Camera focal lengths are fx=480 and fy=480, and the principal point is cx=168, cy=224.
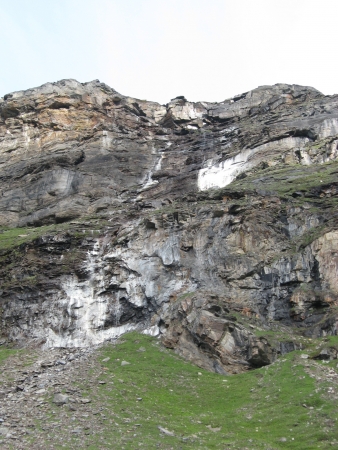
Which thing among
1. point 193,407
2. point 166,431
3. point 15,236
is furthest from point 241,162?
point 166,431

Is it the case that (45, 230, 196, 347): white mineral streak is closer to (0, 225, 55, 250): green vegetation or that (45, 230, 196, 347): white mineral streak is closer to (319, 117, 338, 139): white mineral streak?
(0, 225, 55, 250): green vegetation

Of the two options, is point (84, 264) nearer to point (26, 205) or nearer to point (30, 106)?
point (26, 205)

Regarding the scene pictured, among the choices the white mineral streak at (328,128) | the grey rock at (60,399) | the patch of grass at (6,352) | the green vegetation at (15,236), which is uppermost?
the white mineral streak at (328,128)

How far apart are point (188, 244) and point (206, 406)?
20928mm

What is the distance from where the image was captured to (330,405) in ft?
82.5

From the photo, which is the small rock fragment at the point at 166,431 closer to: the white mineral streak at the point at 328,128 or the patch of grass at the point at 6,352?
the patch of grass at the point at 6,352

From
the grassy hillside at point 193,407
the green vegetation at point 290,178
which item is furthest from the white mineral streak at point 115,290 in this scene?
the green vegetation at point 290,178

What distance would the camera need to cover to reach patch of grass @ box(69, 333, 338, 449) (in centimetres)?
2302

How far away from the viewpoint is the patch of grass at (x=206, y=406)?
2302 cm

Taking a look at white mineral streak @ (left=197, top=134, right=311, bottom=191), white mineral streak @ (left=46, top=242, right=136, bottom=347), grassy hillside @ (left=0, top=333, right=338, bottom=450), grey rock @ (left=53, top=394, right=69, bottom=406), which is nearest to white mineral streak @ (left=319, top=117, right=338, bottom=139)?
white mineral streak @ (left=197, top=134, right=311, bottom=191)

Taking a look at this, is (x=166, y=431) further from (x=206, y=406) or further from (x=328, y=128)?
(x=328, y=128)

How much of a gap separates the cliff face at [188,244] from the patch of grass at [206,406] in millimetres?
3018

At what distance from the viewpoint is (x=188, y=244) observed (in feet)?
158

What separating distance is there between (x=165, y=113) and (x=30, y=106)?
98.4 ft
